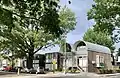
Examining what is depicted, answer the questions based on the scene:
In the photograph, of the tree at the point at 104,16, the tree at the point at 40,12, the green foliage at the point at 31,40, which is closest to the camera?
the tree at the point at 40,12

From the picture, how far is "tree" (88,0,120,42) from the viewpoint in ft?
73.9

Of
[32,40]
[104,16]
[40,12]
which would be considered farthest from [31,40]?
[40,12]

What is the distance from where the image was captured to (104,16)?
75.7ft

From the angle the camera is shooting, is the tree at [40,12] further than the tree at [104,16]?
No

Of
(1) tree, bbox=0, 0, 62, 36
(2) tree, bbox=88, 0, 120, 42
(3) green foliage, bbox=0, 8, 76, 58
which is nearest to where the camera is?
(1) tree, bbox=0, 0, 62, 36

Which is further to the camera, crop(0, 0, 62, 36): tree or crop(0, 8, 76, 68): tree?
crop(0, 8, 76, 68): tree

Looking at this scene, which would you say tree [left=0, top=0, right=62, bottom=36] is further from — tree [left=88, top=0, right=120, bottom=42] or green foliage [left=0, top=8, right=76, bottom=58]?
green foliage [left=0, top=8, right=76, bottom=58]

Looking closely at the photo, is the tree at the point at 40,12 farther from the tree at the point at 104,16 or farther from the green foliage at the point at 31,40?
the green foliage at the point at 31,40

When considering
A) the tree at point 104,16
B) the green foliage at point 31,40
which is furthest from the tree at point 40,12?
the green foliage at point 31,40

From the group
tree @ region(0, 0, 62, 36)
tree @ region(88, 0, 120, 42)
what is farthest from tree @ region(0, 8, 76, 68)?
tree @ region(0, 0, 62, 36)

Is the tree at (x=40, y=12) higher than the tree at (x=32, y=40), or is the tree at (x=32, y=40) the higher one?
the tree at (x=32, y=40)

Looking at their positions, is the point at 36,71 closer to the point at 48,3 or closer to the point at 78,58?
the point at 78,58

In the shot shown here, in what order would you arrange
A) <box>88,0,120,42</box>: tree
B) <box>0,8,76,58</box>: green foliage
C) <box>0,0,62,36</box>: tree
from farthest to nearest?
<box>0,8,76,58</box>: green foliage → <box>88,0,120,42</box>: tree → <box>0,0,62,36</box>: tree

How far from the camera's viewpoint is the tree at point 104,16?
887 inches
